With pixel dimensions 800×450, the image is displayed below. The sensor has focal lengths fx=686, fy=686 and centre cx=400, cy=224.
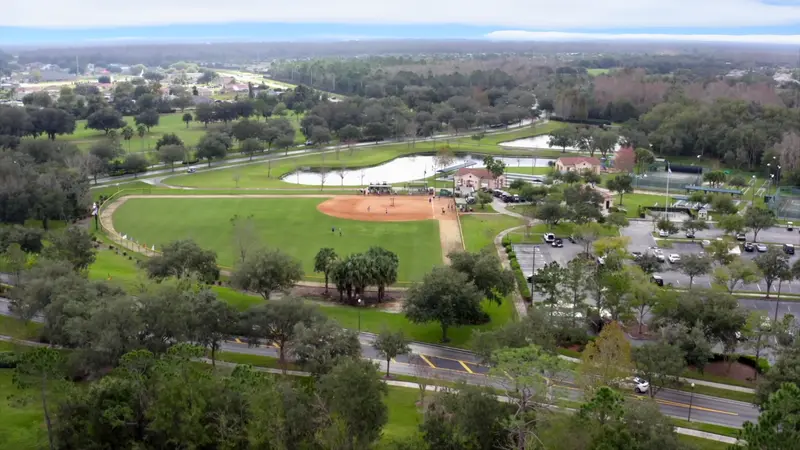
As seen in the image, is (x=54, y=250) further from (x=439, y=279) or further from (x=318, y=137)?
(x=318, y=137)

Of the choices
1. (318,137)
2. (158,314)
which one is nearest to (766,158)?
(318,137)

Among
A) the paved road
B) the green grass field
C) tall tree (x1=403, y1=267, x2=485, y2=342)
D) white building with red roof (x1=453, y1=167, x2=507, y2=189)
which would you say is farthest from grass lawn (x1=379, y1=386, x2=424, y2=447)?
the green grass field

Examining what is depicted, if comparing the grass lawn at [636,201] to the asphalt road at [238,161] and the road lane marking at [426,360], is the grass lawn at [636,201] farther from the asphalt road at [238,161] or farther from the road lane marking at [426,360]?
the asphalt road at [238,161]

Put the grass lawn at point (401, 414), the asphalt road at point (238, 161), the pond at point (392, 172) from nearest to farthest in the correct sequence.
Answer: the grass lawn at point (401, 414) → the asphalt road at point (238, 161) → the pond at point (392, 172)

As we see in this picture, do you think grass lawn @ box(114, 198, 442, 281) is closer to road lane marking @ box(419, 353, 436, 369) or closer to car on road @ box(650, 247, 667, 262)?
road lane marking @ box(419, 353, 436, 369)

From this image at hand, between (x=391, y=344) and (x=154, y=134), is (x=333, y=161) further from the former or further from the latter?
(x=391, y=344)

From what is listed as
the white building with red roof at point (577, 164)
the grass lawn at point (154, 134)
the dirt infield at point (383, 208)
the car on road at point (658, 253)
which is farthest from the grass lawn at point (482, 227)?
the grass lawn at point (154, 134)

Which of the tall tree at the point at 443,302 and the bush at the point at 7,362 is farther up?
the tall tree at the point at 443,302
